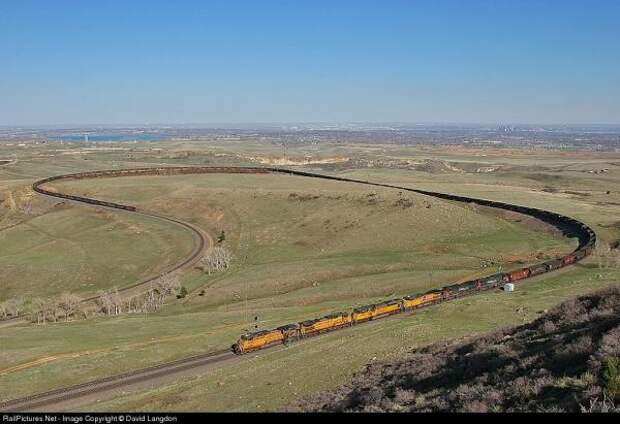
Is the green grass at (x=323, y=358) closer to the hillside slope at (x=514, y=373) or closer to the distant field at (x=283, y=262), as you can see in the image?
the hillside slope at (x=514, y=373)

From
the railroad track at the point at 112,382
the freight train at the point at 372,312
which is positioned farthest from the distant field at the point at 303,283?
the freight train at the point at 372,312

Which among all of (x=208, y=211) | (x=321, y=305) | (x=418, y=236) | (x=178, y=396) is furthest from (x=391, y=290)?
(x=208, y=211)

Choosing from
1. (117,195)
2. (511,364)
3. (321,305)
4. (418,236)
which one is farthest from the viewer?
(117,195)

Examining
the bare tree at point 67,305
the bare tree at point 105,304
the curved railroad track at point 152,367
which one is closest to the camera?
the curved railroad track at point 152,367

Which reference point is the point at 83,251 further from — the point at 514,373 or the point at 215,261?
the point at 514,373

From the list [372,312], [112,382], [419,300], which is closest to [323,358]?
[372,312]

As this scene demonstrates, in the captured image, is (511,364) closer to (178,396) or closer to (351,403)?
(351,403)

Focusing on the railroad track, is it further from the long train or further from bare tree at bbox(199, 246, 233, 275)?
bare tree at bbox(199, 246, 233, 275)

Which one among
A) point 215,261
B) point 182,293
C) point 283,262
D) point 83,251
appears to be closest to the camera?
point 182,293
